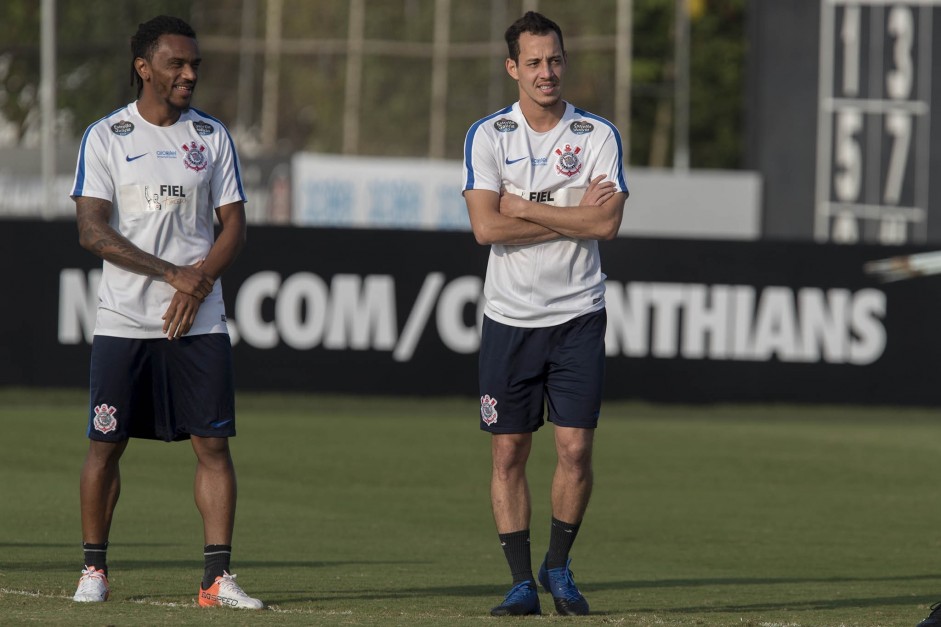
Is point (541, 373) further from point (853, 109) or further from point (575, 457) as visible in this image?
point (853, 109)

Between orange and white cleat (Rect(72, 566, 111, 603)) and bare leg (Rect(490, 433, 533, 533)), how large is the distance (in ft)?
5.07

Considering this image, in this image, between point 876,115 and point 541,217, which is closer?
point 541,217

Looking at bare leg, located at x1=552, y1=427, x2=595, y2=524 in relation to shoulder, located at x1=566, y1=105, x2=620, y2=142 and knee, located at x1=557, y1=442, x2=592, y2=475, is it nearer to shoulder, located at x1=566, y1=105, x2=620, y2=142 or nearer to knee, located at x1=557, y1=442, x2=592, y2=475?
knee, located at x1=557, y1=442, x2=592, y2=475

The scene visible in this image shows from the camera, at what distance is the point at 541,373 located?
7.37 meters

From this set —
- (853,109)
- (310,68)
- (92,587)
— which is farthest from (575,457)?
(310,68)

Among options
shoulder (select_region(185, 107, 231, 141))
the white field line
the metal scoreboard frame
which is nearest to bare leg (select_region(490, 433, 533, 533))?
the white field line

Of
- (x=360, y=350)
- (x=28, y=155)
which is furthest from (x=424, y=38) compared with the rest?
(x=360, y=350)

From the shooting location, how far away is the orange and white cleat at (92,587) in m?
7.10

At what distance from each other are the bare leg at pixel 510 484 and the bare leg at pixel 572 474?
12cm

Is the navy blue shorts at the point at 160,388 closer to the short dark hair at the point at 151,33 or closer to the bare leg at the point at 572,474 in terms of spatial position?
the short dark hair at the point at 151,33

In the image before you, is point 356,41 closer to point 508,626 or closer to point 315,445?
point 315,445

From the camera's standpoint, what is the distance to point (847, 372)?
18.5 meters

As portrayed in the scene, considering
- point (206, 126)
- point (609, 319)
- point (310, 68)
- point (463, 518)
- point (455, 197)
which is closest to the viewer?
point (206, 126)

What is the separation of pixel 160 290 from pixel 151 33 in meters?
1.00
